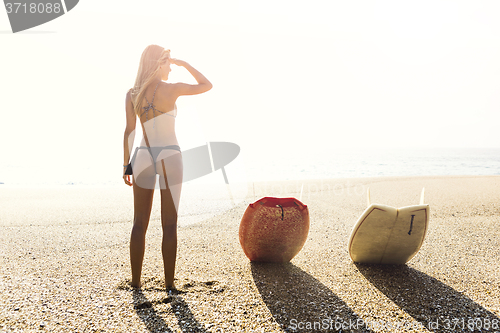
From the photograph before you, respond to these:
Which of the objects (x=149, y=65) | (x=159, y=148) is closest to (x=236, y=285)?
(x=159, y=148)

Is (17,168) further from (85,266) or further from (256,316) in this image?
(256,316)

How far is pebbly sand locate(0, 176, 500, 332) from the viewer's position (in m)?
2.39

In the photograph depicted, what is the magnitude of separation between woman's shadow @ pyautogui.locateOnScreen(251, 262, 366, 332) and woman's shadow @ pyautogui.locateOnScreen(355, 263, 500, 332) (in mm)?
522

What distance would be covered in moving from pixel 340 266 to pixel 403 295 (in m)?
0.86

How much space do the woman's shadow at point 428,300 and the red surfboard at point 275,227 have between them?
818 mm

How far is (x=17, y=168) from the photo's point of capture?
20.3 metres

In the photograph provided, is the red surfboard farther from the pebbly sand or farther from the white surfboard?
the white surfboard

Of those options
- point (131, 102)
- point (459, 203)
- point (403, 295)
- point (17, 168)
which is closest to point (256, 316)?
point (403, 295)

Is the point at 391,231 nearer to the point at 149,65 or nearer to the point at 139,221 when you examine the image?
the point at 139,221

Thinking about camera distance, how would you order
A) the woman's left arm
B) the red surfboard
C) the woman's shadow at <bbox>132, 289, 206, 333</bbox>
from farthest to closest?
the red surfboard < the woman's left arm < the woman's shadow at <bbox>132, 289, 206, 333</bbox>

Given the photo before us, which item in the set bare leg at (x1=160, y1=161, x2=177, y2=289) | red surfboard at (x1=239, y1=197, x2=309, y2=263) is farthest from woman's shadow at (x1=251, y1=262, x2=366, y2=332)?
bare leg at (x1=160, y1=161, x2=177, y2=289)

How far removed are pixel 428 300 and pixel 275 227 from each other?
1.51 meters

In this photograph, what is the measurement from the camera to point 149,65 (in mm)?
2900

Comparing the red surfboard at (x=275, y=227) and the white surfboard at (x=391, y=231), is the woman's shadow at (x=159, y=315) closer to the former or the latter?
the red surfboard at (x=275, y=227)
